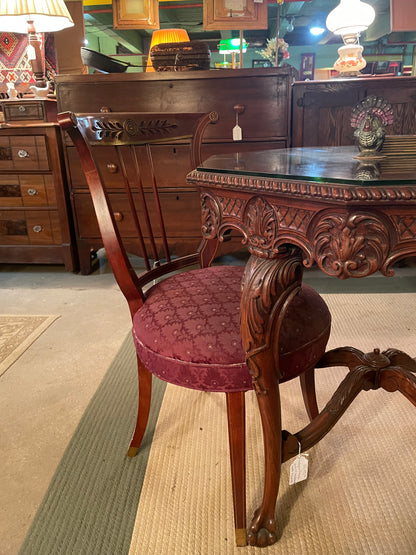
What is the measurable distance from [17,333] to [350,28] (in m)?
2.87

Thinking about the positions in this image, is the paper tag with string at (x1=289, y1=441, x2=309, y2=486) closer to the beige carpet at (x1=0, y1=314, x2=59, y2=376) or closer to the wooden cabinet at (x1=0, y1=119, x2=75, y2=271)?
the beige carpet at (x1=0, y1=314, x2=59, y2=376)

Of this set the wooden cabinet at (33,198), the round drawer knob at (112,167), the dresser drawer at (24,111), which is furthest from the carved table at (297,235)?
the dresser drawer at (24,111)

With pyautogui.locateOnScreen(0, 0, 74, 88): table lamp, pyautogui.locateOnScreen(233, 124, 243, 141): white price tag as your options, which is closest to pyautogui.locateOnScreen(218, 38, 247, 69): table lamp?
pyautogui.locateOnScreen(233, 124, 243, 141): white price tag

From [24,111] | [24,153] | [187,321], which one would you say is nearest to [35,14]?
[24,111]

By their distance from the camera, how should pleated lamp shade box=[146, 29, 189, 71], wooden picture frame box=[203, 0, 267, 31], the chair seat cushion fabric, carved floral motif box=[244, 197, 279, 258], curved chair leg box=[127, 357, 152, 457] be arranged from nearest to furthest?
carved floral motif box=[244, 197, 279, 258], the chair seat cushion fabric, curved chair leg box=[127, 357, 152, 457], wooden picture frame box=[203, 0, 267, 31], pleated lamp shade box=[146, 29, 189, 71]

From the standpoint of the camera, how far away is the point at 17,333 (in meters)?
2.29

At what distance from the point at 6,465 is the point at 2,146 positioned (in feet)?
7.56

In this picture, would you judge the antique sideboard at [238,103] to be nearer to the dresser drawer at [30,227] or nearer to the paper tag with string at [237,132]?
the paper tag with string at [237,132]

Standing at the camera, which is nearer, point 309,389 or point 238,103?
point 309,389

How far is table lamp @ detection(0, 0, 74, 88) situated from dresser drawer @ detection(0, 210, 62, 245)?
943mm

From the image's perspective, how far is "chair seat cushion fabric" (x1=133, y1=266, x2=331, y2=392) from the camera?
0.99m

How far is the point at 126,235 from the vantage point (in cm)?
295

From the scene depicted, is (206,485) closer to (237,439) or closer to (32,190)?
(237,439)

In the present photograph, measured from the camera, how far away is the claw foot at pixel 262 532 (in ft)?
3.50
